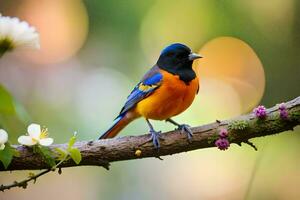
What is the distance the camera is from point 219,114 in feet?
14.0

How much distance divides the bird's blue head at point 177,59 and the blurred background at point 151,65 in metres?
0.89

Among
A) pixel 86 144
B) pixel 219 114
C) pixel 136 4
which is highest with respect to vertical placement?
pixel 136 4

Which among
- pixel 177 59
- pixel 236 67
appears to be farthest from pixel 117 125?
pixel 236 67

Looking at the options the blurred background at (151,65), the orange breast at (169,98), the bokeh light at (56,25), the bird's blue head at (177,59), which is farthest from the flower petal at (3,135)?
the bokeh light at (56,25)

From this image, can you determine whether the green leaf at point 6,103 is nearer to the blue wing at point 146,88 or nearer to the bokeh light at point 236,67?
the blue wing at point 146,88

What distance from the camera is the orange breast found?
8.19ft

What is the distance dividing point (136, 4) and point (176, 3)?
0.40 m

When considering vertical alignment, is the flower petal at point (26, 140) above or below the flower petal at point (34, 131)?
below

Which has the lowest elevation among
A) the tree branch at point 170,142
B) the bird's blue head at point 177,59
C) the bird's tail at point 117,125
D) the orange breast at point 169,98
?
the tree branch at point 170,142

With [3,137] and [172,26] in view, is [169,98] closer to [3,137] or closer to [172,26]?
[3,137]

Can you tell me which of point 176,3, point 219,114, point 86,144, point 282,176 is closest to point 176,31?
point 176,3

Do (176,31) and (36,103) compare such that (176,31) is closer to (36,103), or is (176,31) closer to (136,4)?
(136,4)

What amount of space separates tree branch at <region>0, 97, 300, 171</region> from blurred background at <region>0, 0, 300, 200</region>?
152cm

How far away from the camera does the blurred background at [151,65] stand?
3947 mm
